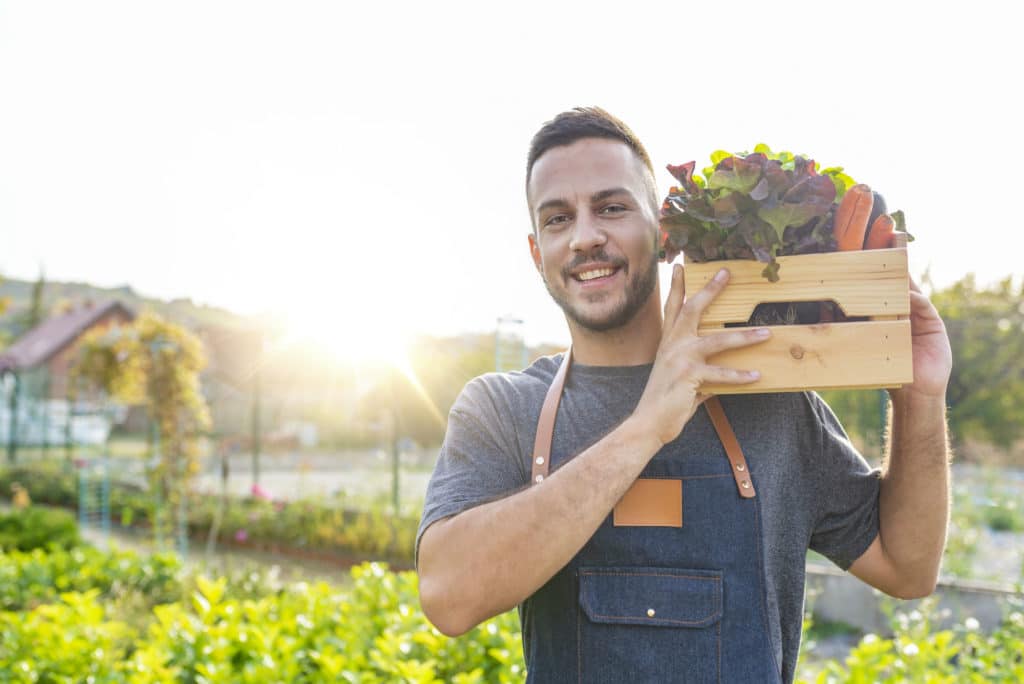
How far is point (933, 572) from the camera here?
1661mm

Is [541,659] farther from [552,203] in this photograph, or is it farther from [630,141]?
[630,141]

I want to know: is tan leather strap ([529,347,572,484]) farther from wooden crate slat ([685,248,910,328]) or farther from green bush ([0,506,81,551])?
green bush ([0,506,81,551])

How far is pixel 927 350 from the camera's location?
155 cm

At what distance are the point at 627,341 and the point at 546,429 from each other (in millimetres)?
262

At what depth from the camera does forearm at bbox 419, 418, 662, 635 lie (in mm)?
1367

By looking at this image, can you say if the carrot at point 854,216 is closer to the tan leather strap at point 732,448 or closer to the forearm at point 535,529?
the tan leather strap at point 732,448

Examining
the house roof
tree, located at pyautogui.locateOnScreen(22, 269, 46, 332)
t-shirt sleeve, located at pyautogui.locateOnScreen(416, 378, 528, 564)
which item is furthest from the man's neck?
tree, located at pyautogui.locateOnScreen(22, 269, 46, 332)

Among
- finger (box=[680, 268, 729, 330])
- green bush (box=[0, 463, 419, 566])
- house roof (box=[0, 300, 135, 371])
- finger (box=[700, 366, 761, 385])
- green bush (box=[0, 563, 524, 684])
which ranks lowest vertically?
green bush (box=[0, 463, 419, 566])

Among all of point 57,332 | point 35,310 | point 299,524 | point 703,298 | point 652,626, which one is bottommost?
point 299,524

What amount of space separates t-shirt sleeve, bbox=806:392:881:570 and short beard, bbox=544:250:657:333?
41cm

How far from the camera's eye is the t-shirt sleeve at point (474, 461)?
1.51 meters

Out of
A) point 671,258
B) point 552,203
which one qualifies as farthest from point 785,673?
point 552,203

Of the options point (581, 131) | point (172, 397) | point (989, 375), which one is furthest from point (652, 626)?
point (989, 375)

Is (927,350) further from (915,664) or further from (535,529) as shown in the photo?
(915,664)
